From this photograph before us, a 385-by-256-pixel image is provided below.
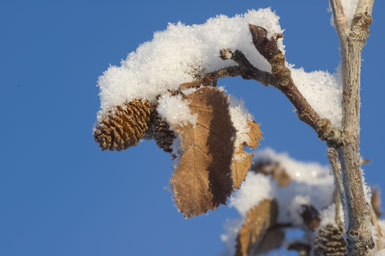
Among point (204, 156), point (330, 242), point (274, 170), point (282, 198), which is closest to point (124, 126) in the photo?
point (204, 156)

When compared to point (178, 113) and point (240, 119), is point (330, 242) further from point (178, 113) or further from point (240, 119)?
point (178, 113)

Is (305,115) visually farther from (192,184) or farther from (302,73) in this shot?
(192,184)

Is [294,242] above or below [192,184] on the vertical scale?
above

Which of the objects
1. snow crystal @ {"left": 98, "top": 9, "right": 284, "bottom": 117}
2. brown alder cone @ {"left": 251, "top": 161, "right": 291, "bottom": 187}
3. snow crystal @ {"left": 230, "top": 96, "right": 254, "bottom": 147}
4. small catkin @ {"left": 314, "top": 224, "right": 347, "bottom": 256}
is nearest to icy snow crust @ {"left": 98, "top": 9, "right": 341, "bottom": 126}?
snow crystal @ {"left": 98, "top": 9, "right": 284, "bottom": 117}

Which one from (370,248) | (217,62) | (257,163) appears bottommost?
(370,248)

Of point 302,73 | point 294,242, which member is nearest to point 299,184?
point 294,242

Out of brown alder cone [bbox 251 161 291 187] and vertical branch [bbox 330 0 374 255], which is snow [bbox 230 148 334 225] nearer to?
brown alder cone [bbox 251 161 291 187]

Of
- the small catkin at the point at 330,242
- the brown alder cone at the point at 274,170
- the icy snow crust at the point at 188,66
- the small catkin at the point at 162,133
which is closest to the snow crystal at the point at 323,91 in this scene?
the icy snow crust at the point at 188,66
